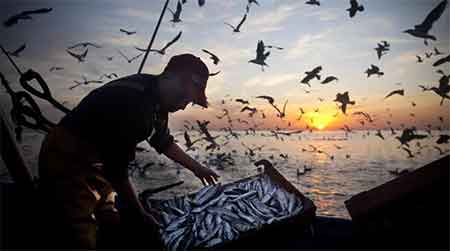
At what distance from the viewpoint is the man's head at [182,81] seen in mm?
2238

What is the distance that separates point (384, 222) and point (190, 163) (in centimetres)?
162

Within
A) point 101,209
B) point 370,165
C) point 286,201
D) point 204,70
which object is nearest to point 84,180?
point 101,209

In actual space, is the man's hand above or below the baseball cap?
below

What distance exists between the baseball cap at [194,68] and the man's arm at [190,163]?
669 millimetres

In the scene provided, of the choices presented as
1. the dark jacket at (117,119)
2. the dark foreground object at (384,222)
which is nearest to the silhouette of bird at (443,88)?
the dark foreground object at (384,222)

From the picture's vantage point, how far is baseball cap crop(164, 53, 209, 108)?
2270 mm

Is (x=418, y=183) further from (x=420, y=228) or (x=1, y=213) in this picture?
(x=1, y=213)

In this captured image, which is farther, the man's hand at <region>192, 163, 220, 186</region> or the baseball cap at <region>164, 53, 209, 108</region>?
the man's hand at <region>192, 163, 220, 186</region>

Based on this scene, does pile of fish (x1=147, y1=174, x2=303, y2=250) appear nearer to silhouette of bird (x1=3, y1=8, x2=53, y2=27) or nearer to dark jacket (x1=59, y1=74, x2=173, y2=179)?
dark jacket (x1=59, y1=74, x2=173, y2=179)

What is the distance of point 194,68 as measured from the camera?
229 centimetres

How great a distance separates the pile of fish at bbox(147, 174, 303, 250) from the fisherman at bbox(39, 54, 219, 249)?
1.52ft

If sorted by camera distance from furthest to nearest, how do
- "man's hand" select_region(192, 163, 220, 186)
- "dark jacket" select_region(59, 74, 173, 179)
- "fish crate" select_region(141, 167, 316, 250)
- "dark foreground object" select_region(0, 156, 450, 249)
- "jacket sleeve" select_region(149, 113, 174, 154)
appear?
"man's hand" select_region(192, 163, 220, 186) < "jacket sleeve" select_region(149, 113, 174, 154) < "fish crate" select_region(141, 167, 316, 250) < "dark foreground object" select_region(0, 156, 450, 249) < "dark jacket" select_region(59, 74, 173, 179)

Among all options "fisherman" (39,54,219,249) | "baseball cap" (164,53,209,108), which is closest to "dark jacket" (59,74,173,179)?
"fisherman" (39,54,219,249)

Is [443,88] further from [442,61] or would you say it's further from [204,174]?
[204,174]
